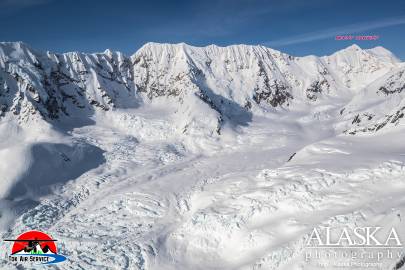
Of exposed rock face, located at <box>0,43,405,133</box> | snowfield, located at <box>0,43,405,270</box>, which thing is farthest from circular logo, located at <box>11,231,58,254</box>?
exposed rock face, located at <box>0,43,405,133</box>

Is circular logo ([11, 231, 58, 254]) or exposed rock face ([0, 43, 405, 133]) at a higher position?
exposed rock face ([0, 43, 405, 133])

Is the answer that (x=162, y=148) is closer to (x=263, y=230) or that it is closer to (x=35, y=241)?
(x=35, y=241)

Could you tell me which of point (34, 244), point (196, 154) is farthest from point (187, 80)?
point (34, 244)

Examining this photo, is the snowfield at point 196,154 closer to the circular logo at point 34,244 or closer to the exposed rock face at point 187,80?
the exposed rock face at point 187,80

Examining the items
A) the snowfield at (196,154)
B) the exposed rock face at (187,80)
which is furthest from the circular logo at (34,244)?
the exposed rock face at (187,80)

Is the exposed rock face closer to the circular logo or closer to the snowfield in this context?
the snowfield

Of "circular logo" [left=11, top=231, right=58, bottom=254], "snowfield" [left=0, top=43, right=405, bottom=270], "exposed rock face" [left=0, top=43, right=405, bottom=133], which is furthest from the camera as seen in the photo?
"exposed rock face" [left=0, top=43, right=405, bottom=133]

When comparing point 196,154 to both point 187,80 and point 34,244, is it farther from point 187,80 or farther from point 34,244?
point 34,244

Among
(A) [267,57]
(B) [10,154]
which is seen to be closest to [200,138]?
(B) [10,154]
